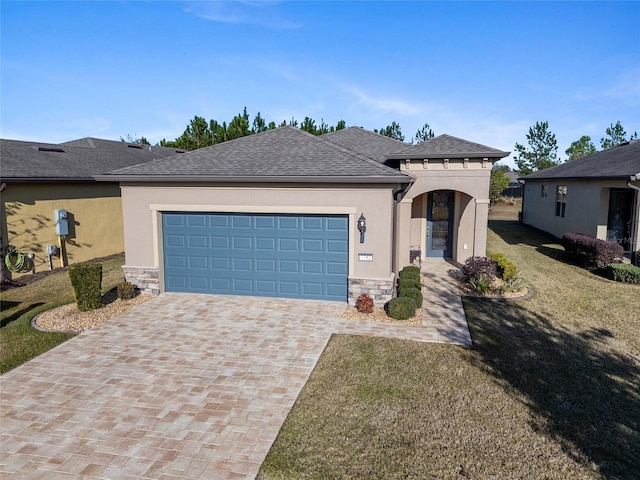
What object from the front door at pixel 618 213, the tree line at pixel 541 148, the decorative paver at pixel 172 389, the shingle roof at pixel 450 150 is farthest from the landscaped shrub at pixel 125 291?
the tree line at pixel 541 148

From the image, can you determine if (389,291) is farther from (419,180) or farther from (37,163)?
(37,163)

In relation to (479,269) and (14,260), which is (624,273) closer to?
(479,269)

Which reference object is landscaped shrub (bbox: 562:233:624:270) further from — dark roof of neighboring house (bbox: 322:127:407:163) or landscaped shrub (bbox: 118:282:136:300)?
landscaped shrub (bbox: 118:282:136:300)

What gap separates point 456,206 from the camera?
15445mm

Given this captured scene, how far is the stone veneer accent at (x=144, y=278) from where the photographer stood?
451 inches

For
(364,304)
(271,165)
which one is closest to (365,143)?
(271,165)

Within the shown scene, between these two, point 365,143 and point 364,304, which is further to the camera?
point 365,143

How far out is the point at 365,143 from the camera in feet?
56.0

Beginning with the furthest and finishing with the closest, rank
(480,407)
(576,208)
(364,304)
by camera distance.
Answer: (576,208), (364,304), (480,407)

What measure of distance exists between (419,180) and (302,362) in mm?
8297

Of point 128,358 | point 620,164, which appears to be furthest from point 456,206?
point 128,358

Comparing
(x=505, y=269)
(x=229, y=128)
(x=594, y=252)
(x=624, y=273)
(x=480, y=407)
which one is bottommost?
(x=480, y=407)

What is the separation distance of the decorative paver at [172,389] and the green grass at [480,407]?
1.63 ft

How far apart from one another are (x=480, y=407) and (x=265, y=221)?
22.8 ft
